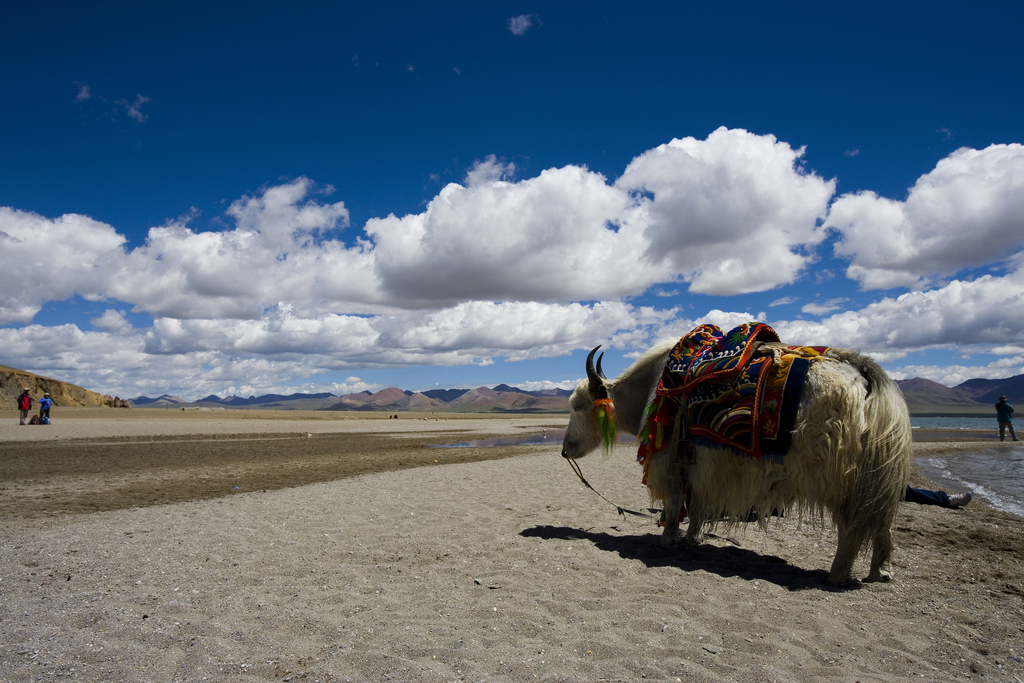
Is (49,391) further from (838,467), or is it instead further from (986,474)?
(986,474)

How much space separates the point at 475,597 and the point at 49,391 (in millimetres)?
94375

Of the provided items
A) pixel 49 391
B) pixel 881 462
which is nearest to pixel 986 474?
pixel 881 462

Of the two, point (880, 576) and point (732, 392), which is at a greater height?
point (732, 392)

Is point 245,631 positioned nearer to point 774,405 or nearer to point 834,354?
point 774,405

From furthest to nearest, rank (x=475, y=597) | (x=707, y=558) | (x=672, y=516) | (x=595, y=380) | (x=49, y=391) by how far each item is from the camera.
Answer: (x=49, y=391)
(x=595, y=380)
(x=672, y=516)
(x=707, y=558)
(x=475, y=597)

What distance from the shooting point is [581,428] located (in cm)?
651

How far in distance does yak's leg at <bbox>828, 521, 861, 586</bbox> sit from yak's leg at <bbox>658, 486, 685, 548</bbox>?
4.73ft

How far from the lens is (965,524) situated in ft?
23.3

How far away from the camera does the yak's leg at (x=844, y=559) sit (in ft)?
14.6

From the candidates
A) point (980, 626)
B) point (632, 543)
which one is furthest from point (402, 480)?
point (980, 626)

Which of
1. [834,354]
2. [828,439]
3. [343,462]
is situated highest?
[834,354]

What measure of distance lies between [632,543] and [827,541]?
2.43 metres

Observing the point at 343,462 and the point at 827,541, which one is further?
the point at 343,462

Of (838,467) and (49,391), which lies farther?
(49,391)
